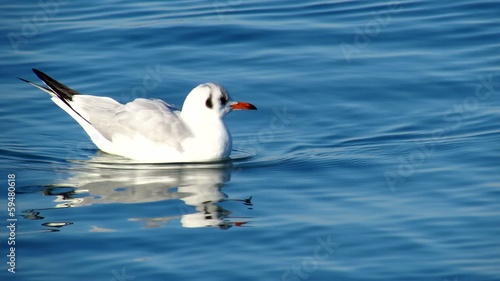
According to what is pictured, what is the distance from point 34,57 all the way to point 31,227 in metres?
6.91

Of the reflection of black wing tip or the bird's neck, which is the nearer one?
the bird's neck

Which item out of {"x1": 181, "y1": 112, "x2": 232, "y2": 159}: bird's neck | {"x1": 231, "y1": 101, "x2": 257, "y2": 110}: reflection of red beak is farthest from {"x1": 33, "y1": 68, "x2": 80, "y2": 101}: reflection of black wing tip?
{"x1": 231, "y1": 101, "x2": 257, "y2": 110}: reflection of red beak

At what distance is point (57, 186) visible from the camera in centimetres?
1212

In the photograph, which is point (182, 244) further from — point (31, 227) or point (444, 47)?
point (444, 47)

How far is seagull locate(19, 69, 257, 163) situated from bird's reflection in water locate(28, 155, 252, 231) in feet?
0.53

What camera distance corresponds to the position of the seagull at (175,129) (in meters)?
13.1

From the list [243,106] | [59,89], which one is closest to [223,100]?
[243,106]

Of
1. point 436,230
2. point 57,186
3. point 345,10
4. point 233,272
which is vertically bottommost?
point 233,272

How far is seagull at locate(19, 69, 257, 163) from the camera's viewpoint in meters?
13.1

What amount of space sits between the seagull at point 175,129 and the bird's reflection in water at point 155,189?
0.16m

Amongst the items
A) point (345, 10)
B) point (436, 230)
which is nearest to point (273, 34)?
point (345, 10)

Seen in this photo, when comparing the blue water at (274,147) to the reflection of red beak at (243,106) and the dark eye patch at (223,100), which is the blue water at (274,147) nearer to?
the reflection of red beak at (243,106)

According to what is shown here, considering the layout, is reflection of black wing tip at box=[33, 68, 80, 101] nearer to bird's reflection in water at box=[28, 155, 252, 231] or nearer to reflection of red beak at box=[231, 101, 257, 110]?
bird's reflection in water at box=[28, 155, 252, 231]

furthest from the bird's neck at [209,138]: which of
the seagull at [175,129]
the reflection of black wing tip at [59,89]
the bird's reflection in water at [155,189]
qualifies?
the reflection of black wing tip at [59,89]
